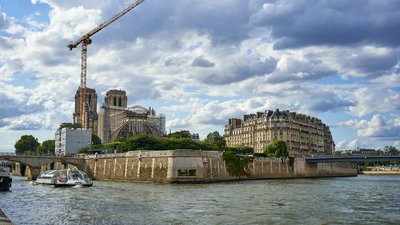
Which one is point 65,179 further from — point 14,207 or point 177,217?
point 177,217

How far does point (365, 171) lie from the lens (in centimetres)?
17675

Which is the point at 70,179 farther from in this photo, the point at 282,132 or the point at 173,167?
the point at 282,132

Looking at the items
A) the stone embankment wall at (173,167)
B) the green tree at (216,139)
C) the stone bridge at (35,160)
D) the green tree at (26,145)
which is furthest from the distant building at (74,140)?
the stone embankment wall at (173,167)

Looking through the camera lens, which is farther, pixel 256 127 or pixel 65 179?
pixel 256 127

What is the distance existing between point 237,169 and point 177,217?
59.7 m

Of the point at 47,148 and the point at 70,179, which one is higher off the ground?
the point at 47,148

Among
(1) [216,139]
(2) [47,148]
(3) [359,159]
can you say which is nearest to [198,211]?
(3) [359,159]

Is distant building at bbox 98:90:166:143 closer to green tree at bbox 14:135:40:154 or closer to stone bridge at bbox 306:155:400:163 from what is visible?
green tree at bbox 14:135:40:154

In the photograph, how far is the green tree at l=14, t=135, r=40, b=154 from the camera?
17762 cm

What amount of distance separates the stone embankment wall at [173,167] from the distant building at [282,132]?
44072mm

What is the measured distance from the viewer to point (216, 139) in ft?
465

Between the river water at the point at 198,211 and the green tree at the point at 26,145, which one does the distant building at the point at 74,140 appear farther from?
the river water at the point at 198,211

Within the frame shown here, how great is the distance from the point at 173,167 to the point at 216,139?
227ft

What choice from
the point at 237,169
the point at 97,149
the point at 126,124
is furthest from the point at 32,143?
the point at 237,169
